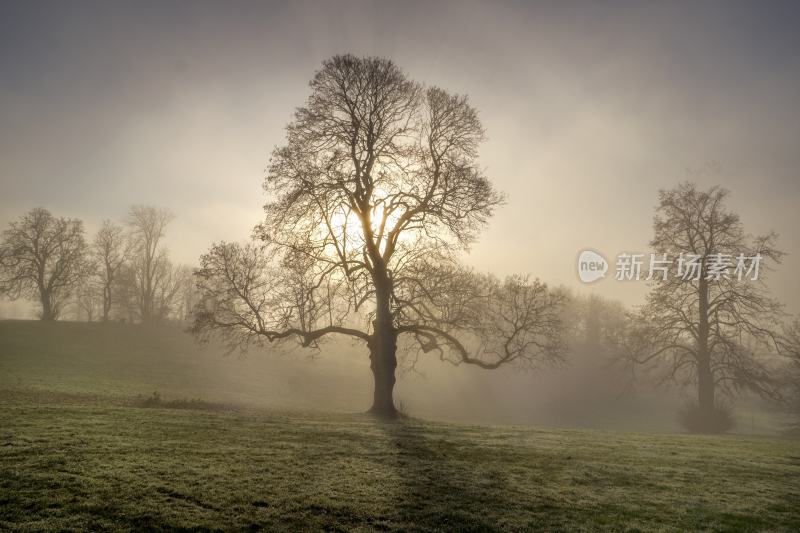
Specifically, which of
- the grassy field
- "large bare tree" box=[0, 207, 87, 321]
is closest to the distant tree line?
"large bare tree" box=[0, 207, 87, 321]

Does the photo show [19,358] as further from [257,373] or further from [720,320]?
[720,320]

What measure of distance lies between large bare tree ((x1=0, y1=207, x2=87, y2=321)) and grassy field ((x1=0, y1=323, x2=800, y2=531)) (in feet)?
164

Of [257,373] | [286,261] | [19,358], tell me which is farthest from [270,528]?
[257,373]

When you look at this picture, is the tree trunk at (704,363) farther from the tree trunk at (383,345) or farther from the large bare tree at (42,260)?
the large bare tree at (42,260)

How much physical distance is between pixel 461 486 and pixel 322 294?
1519cm

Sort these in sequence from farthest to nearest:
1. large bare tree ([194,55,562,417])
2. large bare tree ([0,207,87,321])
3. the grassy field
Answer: large bare tree ([0,207,87,321])
large bare tree ([194,55,562,417])
the grassy field

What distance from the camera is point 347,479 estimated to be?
8906 mm

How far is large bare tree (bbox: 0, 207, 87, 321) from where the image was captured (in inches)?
2133

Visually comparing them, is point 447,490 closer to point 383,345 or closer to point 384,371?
point 383,345

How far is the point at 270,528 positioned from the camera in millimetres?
6523

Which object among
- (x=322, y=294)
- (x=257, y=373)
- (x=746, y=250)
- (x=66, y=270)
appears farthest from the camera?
(x=66, y=270)

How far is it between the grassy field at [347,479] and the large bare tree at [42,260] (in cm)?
4988

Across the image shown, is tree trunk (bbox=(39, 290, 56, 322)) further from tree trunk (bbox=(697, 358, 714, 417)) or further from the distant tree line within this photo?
tree trunk (bbox=(697, 358, 714, 417))

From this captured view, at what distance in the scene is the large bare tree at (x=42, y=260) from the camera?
2133 inches
